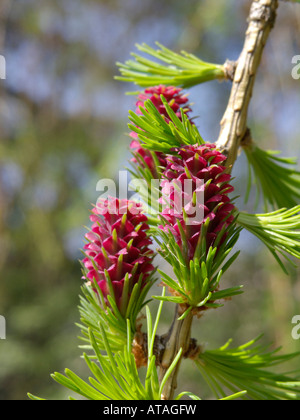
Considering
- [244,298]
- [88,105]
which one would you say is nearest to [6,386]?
[244,298]

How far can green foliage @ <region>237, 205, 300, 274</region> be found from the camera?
0.85 ft

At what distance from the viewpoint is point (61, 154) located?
102 inches

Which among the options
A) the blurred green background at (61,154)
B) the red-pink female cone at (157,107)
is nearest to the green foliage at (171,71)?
the red-pink female cone at (157,107)

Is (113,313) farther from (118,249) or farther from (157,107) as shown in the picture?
(157,107)

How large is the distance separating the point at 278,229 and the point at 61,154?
2.43m

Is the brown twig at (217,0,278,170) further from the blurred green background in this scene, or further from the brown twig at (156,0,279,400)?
the blurred green background

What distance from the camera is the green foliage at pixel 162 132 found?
24 cm

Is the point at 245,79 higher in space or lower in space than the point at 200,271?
higher

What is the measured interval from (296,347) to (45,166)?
1757 millimetres

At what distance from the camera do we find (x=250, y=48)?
321 millimetres

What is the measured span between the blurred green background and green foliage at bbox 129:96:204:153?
1.79 meters

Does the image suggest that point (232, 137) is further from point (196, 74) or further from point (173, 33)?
point (173, 33)

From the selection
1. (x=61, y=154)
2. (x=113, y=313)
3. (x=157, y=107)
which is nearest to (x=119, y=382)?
(x=113, y=313)

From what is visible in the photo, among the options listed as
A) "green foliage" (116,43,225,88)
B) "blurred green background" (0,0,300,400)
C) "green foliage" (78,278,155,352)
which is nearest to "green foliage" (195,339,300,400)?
"green foliage" (78,278,155,352)
